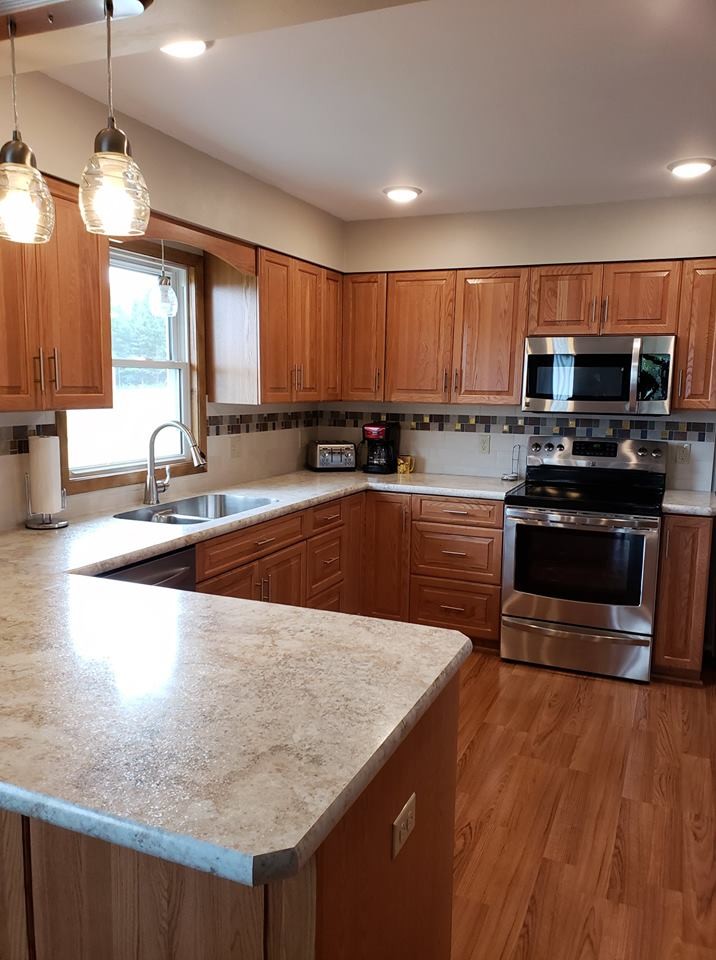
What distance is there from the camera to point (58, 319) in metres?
2.37

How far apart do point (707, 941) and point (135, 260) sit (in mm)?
3230

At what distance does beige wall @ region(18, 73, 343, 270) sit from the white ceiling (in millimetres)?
67

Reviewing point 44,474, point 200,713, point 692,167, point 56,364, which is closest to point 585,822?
point 200,713

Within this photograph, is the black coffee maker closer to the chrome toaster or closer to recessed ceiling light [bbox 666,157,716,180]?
the chrome toaster

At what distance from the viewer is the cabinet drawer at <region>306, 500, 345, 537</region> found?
3501 mm

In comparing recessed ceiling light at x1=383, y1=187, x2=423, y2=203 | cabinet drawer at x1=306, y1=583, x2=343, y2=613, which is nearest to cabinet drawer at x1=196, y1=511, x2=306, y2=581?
cabinet drawer at x1=306, y1=583, x2=343, y2=613

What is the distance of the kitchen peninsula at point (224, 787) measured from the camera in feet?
2.87

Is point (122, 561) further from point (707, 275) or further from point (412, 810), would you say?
point (707, 275)

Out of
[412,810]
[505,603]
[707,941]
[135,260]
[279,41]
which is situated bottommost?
[707,941]

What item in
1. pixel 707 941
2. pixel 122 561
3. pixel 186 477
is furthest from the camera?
pixel 186 477

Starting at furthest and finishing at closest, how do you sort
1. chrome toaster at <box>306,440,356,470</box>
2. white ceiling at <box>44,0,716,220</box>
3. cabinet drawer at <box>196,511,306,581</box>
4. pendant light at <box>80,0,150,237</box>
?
chrome toaster at <box>306,440,356,470</box>, cabinet drawer at <box>196,511,306,581</box>, white ceiling at <box>44,0,716,220</box>, pendant light at <box>80,0,150,237</box>

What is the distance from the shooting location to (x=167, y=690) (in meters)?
1.21

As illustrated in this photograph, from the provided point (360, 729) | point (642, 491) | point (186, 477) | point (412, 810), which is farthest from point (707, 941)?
point (186, 477)

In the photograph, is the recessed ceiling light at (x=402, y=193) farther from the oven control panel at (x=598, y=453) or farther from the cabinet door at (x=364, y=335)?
the oven control panel at (x=598, y=453)
